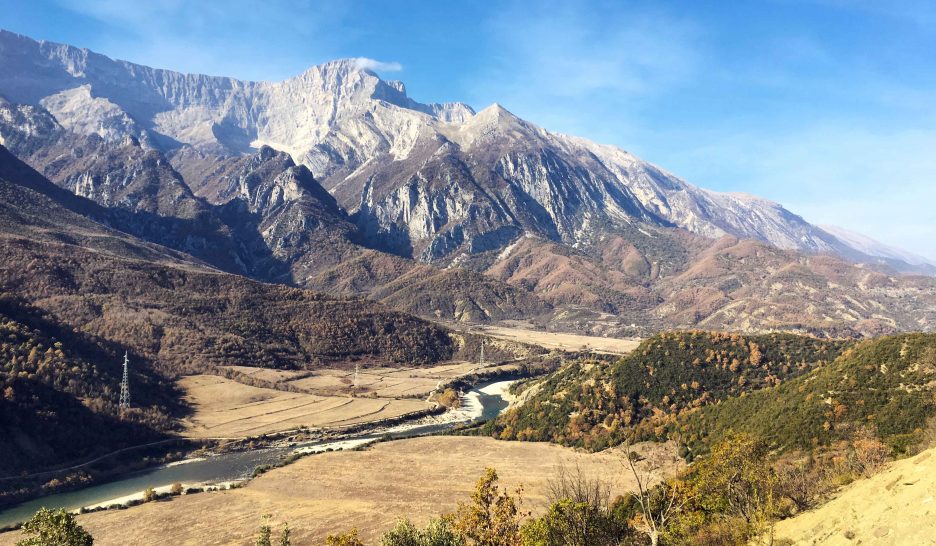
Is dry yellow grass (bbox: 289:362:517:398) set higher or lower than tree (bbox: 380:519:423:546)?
lower

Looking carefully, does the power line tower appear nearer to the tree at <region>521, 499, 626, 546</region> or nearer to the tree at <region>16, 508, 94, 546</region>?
the tree at <region>16, 508, 94, 546</region>

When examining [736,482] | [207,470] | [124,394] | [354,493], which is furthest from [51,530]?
[124,394]

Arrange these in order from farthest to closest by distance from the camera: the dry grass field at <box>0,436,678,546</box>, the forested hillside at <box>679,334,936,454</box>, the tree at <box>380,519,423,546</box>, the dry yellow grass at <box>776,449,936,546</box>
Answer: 1. the dry grass field at <box>0,436,678,546</box>
2. the forested hillside at <box>679,334,936,454</box>
3. the tree at <box>380,519,423,546</box>
4. the dry yellow grass at <box>776,449,936,546</box>

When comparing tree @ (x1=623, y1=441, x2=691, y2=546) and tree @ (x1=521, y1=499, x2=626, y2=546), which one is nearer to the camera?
tree @ (x1=623, y1=441, x2=691, y2=546)

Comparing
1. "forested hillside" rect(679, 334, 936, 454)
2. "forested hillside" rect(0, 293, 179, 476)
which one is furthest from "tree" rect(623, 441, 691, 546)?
"forested hillside" rect(0, 293, 179, 476)

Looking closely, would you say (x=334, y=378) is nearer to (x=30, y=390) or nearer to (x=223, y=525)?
(x=30, y=390)
